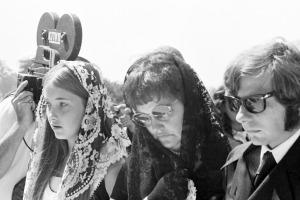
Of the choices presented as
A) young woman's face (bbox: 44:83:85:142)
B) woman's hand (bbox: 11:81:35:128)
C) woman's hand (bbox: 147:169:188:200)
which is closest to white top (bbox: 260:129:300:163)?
woman's hand (bbox: 147:169:188:200)

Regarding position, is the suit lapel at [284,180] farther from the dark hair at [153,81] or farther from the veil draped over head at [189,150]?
the dark hair at [153,81]

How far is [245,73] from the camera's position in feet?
5.97

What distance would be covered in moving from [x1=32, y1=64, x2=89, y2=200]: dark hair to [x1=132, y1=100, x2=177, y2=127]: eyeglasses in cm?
64

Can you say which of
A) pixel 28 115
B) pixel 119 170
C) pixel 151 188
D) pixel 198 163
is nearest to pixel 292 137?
pixel 198 163

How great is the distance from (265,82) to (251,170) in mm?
376

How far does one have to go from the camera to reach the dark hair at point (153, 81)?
2064 millimetres

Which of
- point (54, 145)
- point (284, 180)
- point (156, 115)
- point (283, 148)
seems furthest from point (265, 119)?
point (54, 145)

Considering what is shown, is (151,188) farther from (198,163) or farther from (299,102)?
(299,102)

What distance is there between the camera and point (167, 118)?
2061mm

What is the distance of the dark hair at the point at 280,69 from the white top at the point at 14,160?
1851 mm

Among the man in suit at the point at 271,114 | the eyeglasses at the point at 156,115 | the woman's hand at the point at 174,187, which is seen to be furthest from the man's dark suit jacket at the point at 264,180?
the eyeglasses at the point at 156,115

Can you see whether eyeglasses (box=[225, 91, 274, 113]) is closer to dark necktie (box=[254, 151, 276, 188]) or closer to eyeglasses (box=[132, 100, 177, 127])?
dark necktie (box=[254, 151, 276, 188])

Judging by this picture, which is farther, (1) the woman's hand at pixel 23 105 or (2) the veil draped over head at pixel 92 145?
(1) the woman's hand at pixel 23 105

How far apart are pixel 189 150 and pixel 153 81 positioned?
35cm
